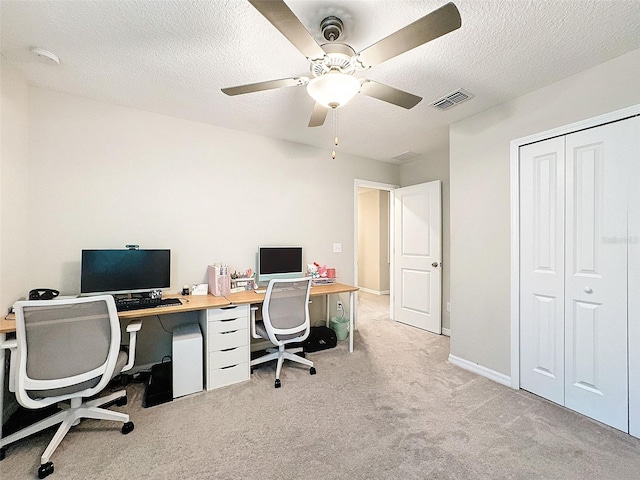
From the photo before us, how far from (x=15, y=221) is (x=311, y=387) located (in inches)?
106

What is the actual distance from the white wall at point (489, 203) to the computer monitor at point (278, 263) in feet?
5.80

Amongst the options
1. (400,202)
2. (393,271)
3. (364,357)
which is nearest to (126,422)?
(364,357)

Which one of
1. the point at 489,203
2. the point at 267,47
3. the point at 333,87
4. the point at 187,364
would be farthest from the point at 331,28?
the point at 187,364

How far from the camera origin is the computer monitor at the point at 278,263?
3.22 metres

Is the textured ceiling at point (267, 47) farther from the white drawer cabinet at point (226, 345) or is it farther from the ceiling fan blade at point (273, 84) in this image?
the white drawer cabinet at point (226, 345)

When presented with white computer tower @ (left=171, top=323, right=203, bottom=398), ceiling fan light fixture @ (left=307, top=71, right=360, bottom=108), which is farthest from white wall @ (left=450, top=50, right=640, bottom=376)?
white computer tower @ (left=171, top=323, right=203, bottom=398)

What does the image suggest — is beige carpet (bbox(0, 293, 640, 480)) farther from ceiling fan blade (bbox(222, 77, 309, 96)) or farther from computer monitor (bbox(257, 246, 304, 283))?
ceiling fan blade (bbox(222, 77, 309, 96))

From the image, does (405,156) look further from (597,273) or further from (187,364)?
(187,364)

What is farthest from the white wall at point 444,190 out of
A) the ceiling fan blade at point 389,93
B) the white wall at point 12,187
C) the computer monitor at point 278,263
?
the white wall at point 12,187

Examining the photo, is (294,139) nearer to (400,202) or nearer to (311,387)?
(400,202)

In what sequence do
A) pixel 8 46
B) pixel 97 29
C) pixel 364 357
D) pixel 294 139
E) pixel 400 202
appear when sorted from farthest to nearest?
pixel 400 202
pixel 294 139
pixel 364 357
pixel 8 46
pixel 97 29

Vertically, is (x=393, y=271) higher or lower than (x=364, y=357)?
higher

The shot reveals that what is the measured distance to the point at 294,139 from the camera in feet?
11.5

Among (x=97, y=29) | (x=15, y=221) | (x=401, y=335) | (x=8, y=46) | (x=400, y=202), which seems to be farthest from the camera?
(x=400, y=202)
